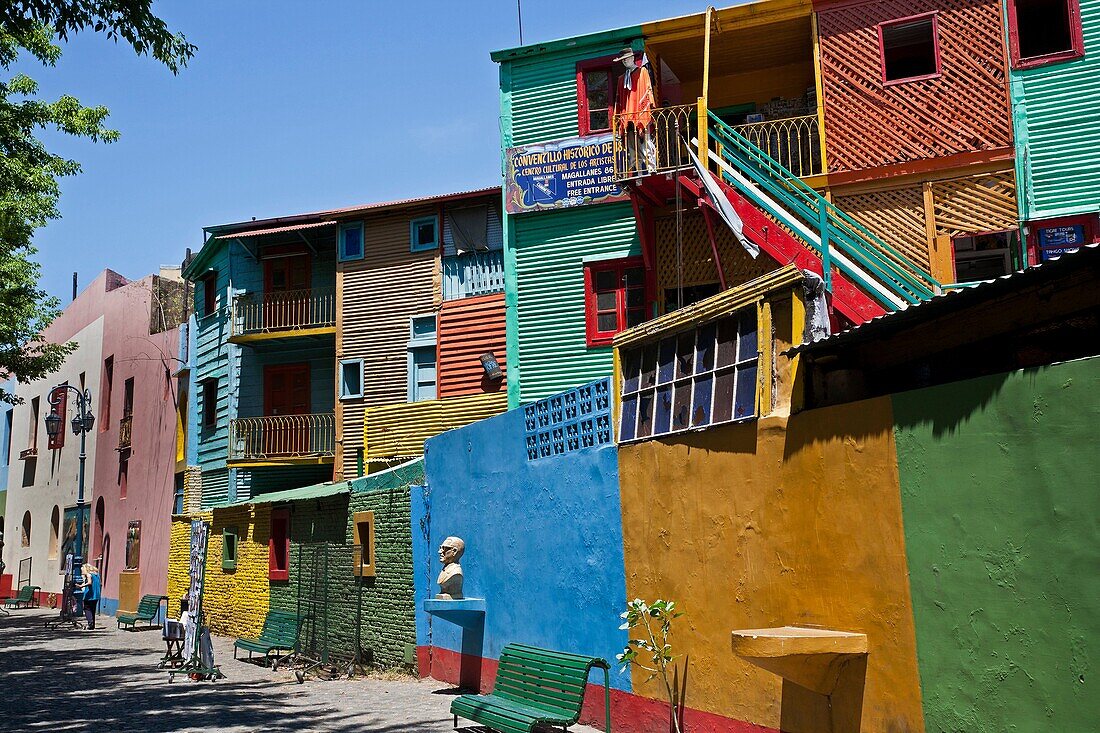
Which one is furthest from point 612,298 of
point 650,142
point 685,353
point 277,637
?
point 277,637

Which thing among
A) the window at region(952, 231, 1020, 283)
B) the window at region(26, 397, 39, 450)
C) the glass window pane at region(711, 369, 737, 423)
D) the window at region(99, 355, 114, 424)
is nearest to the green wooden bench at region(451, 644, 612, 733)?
the glass window pane at region(711, 369, 737, 423)

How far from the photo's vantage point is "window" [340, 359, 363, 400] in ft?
82.1

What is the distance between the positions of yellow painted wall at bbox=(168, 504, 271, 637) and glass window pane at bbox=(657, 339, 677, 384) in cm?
1427

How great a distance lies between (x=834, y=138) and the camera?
1557 centimetres

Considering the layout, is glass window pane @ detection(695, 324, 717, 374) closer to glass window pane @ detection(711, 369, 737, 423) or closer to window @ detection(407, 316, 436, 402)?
glass window pane @ detection(711, 369, 737, 423)

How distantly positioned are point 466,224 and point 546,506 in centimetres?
1273

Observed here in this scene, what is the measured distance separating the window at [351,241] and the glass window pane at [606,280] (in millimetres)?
9669

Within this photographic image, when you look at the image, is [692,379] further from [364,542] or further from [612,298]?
[364,542]

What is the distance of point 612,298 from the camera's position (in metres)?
17.0

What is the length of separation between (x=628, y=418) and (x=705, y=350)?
58.0 inches

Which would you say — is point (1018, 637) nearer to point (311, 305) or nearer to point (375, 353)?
point (375, 353)

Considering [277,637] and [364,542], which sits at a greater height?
[364,542]

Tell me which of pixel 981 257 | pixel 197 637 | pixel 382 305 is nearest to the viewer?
pixel 981 257

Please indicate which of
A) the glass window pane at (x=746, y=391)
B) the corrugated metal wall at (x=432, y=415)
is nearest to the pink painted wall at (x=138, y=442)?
the corrugated metal wall at (x=432, y=415)
